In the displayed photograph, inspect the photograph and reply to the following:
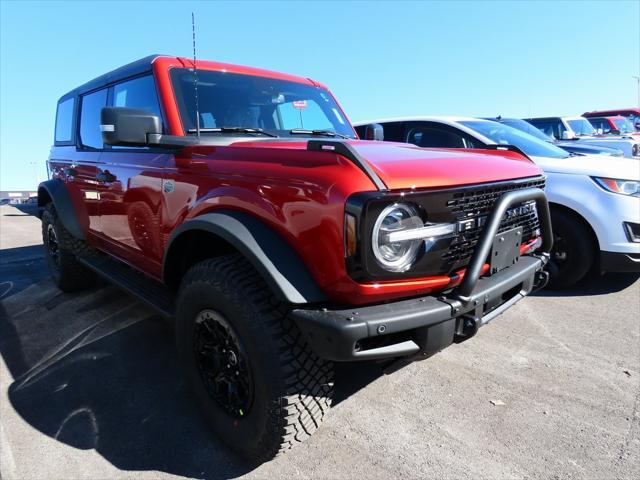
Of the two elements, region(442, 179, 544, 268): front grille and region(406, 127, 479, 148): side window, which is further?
region(406, 127, 479, 148): side window

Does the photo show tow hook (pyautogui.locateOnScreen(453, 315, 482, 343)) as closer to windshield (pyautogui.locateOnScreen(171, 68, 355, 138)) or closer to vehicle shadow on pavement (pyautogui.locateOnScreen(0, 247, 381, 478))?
vehicle shadow on pavement (pyautogui.locateOnScreen(0, 247, 381, 478))

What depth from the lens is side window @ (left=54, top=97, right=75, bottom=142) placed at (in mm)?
4422

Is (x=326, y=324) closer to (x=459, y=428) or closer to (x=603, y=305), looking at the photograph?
(x=459, y=428)

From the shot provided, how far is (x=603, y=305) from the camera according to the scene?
13.0 feet

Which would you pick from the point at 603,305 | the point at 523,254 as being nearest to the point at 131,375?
the point at 523,254

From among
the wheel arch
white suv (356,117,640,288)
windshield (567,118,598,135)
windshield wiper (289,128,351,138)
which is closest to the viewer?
windshield wiper (289,128,351,138)

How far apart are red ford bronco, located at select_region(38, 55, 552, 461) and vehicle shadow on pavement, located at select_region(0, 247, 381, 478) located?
8.2 inches

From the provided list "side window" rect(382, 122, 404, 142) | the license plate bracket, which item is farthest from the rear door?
"side window" rect(382, 122, 404, 142)

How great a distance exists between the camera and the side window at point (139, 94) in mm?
2768

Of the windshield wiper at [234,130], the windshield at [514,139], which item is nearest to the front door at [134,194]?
the windshield wiper at [234,130]

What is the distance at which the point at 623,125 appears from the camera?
16.2 metres

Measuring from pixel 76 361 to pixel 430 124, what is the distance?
4.51 metres

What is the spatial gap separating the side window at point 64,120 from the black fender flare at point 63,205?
0.50 metres

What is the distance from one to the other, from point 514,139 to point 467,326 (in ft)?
12.9
